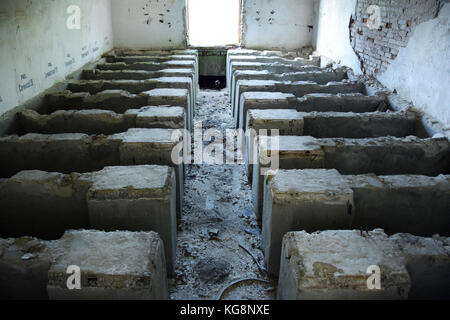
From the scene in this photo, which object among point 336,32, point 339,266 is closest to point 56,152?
point 339,266

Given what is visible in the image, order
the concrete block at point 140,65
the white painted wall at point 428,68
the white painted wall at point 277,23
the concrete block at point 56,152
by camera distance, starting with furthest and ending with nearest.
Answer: the white painted wall at point 277,23, the concrete block at point 140,65, the white painted wall at point 428,68, the concrete block at point 56,152

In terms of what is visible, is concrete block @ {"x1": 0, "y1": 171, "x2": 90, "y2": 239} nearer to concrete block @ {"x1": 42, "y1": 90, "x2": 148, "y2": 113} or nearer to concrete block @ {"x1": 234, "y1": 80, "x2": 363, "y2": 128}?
concrete block @ {"x1": 42, "y1": 90, "x2": 148, "y2": 113}

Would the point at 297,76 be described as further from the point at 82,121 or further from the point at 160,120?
the point at 82,121

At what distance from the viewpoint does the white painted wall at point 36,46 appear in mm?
4344

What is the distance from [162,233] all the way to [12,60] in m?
3.22

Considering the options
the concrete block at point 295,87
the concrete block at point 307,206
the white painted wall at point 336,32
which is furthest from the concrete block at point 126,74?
the concrete block at point 307,206

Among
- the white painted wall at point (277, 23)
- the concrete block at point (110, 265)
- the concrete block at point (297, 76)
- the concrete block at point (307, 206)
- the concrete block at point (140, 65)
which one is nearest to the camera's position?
the concrete block at point (110, 265)

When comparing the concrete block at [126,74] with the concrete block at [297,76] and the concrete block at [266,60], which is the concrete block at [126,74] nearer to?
the concrete block at [297,76]

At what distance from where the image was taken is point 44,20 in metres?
5.39

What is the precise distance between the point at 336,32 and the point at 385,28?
2.40 m

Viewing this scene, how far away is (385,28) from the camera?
18.4 feet

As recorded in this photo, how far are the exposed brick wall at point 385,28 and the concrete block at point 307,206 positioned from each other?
3.04 meters

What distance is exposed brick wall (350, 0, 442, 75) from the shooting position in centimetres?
468
